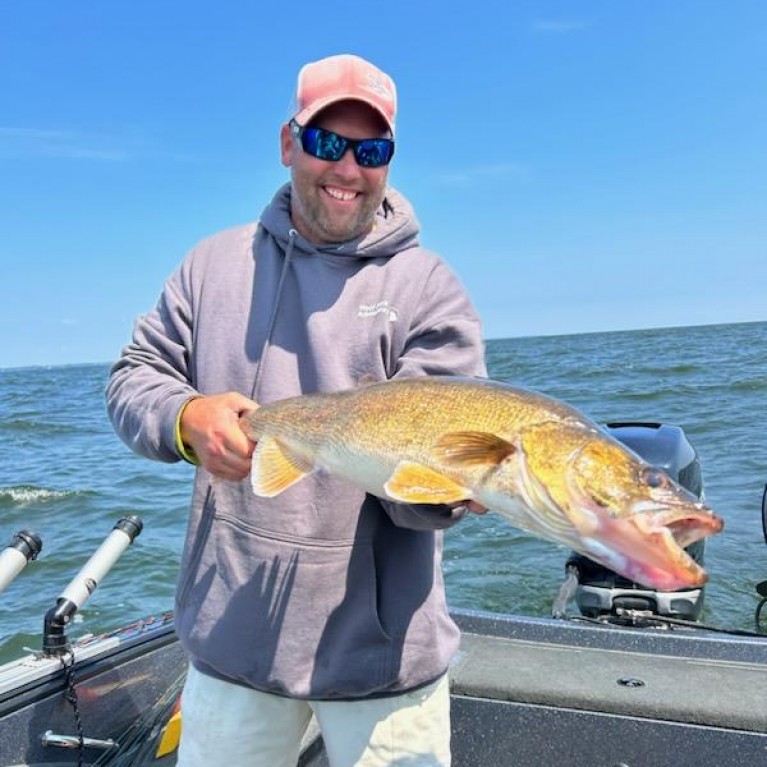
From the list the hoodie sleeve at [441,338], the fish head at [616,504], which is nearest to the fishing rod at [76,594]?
the hoodie sleeve at [441,338]

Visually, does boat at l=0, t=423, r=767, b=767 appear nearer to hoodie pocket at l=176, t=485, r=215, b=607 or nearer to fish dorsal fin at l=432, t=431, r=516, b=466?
hoodie pocket at l=176, t=485, r=215, b=607

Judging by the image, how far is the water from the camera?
7.37 metres

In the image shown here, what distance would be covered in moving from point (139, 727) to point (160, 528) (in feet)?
24.1

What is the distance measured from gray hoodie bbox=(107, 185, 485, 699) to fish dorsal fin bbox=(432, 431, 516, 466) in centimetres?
24

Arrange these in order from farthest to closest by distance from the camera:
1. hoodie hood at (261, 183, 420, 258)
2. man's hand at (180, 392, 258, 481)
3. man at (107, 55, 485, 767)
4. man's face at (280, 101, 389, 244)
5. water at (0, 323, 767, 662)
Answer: water at (0, 323, 767, 662), hoodie hood at (261, 183, 420, 258), man's face at (280, 101, 389, 244), man at (107, 55, 485, 767), man's hand at (180, 392, 258, 481)

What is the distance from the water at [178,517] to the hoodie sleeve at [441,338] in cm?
493

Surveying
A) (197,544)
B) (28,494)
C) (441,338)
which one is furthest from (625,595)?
(28,494)

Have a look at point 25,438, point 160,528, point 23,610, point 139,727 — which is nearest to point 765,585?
point 139,727

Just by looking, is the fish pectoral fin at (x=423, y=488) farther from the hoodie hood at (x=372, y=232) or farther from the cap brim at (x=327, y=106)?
the cap brim at (x=327, y=106)

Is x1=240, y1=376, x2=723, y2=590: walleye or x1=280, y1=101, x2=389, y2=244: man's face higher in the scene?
x1=280, y1=101, x2=389, y2=244: man's face

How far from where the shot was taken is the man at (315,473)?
7.67ft

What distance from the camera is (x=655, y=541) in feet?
5.77

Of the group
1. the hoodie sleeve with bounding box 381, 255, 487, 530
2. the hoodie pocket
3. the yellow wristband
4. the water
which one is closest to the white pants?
the hoodie pocket

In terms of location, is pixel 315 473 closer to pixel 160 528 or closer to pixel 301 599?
pixel 301 599
